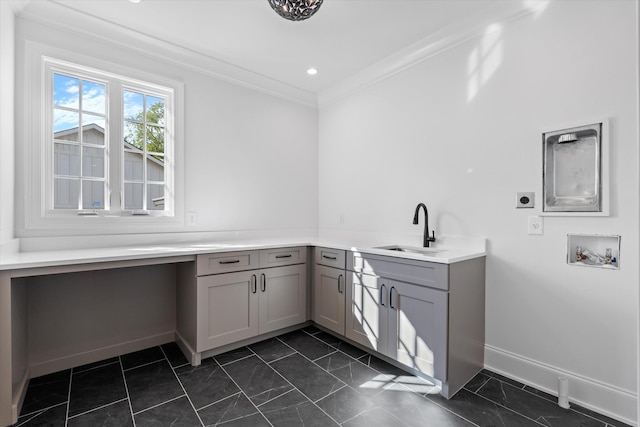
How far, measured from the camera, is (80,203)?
2.50 meters

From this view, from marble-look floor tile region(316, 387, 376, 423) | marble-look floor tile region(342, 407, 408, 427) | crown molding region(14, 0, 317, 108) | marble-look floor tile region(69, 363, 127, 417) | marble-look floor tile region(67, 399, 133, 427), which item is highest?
crown molding region(14, 0, 317, 108)

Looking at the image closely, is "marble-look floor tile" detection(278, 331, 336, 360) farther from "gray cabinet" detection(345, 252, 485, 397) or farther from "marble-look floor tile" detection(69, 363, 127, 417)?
"marble-look floor tile" detection(69, 363, 127, 417)

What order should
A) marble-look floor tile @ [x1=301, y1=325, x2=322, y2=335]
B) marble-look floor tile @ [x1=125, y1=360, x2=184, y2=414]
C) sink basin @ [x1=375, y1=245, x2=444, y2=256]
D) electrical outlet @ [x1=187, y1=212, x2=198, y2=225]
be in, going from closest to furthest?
marble-look floor tile @ [x1=125, y1=360, x2=184, y2=414], sink basin @ [x1=375, y1=245, x2=444, y2=256], electrical outlet @ [x1=187, y1=212, x2=198, y2=225], marble-look floor tile @ [x1=301, y1=325, x2=322, y2=335]

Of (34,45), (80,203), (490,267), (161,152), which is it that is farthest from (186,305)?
(490,267)

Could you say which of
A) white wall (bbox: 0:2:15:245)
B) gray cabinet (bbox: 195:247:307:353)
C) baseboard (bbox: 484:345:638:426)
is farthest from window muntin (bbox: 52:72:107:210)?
baseboard (bbox: 484:345:638:426)

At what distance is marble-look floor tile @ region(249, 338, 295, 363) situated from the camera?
258 centimetres

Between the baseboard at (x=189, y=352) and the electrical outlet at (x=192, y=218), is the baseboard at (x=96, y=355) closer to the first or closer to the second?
the baseboard at (x=189, y=352)

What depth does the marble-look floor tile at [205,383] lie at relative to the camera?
2.00 metres

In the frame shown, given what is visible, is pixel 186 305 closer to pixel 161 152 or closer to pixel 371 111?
pixel 161 152

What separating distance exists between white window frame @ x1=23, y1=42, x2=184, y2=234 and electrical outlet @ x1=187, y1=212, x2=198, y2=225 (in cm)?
6

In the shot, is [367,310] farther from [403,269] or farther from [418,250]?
[418,250]

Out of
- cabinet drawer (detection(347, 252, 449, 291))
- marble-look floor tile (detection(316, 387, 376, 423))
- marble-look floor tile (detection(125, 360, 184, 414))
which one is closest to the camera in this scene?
marble-look floor tile (detection(316, 387, 376, 423))

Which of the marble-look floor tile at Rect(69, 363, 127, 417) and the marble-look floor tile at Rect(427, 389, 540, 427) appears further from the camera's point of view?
the marble-look floor tile at Rect(69, 363, 127, 417)

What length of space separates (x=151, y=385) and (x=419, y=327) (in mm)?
1904
